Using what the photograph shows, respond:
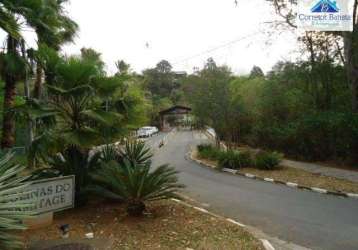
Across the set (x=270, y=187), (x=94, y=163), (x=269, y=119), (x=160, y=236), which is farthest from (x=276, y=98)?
(x=160, y=236)

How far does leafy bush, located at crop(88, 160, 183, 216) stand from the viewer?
20.8 feet

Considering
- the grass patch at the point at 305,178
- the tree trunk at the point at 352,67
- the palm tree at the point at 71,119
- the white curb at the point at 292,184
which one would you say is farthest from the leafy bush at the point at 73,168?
the tree trunk at the point at 352,67

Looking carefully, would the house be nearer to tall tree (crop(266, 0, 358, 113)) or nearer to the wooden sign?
tall tree (crop(266, 0, 358, 113))

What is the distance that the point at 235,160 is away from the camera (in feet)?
51.3

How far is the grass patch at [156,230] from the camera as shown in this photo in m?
5.20

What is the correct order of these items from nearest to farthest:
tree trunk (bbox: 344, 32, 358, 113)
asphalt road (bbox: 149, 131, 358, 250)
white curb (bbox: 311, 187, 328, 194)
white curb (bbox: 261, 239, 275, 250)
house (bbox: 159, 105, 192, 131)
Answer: white curb (bbox: 261, 239, 275, 250) → asphalt road (bbox: 149, 131, 358, 250) → white curb (bbox: 311, 187, 328, 194) → tree trunk (bbox: 344, 32, 358, 113) → house (bbox: 159, 105, 192, 131)

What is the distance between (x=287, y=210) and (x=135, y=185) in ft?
12.1

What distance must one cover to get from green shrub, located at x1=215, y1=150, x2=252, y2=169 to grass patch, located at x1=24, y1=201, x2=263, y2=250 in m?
8.56

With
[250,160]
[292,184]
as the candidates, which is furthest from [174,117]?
[292,184]

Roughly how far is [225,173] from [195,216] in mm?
8203

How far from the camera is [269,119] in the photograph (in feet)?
72.6

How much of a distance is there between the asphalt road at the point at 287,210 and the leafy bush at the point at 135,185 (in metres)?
1.90

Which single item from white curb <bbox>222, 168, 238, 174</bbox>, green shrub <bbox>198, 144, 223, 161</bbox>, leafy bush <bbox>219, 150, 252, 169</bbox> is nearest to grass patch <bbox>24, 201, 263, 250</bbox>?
white curb <bbox>222, 168, 238, 174</bbox>

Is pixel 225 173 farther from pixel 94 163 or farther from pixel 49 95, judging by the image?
pixel 49 95
